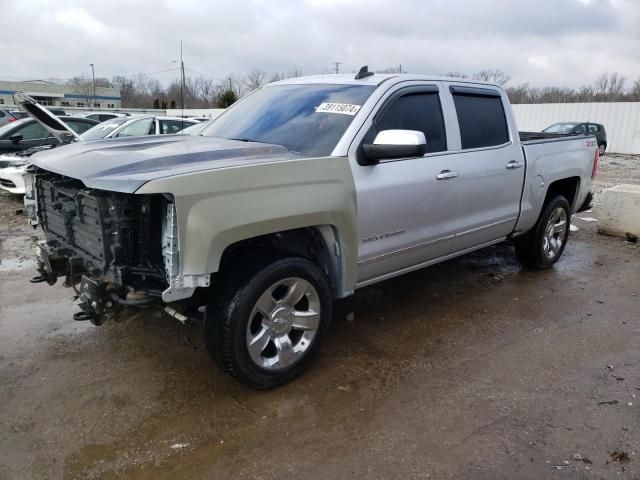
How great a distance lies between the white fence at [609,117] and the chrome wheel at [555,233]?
2491cm

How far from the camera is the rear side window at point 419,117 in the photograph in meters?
3.77

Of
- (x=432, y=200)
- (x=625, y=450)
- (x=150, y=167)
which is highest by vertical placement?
(x=150, y=167)

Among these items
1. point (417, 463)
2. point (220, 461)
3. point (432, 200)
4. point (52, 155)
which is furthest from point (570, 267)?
point (52, 155)

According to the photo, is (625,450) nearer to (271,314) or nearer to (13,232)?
(271,314)

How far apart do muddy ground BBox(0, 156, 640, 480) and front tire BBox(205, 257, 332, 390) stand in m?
0.19

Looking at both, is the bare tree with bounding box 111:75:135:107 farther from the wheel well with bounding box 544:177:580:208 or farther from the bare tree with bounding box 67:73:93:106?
the wheel well with bounding box 544:177:580:208

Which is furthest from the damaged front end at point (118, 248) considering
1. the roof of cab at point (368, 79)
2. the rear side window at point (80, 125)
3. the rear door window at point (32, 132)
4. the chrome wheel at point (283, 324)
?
the rear side window at point (80, 125)

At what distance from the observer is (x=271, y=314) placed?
3.15m

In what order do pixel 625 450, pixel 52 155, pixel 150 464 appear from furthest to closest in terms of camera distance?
pixel 52 155 < pixel 625 450 < pixel 150 464

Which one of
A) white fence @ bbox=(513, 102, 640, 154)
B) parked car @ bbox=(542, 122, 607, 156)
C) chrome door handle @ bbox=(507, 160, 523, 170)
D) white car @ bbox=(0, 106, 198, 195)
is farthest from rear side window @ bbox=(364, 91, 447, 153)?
white fence @ bbox=(513, 102, 640, 154)

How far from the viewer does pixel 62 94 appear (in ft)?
241

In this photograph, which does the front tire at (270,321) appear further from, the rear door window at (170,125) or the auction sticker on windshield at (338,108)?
the rear door window at (170,125)

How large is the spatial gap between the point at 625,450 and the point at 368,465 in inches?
55.2

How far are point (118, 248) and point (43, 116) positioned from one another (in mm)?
2218
